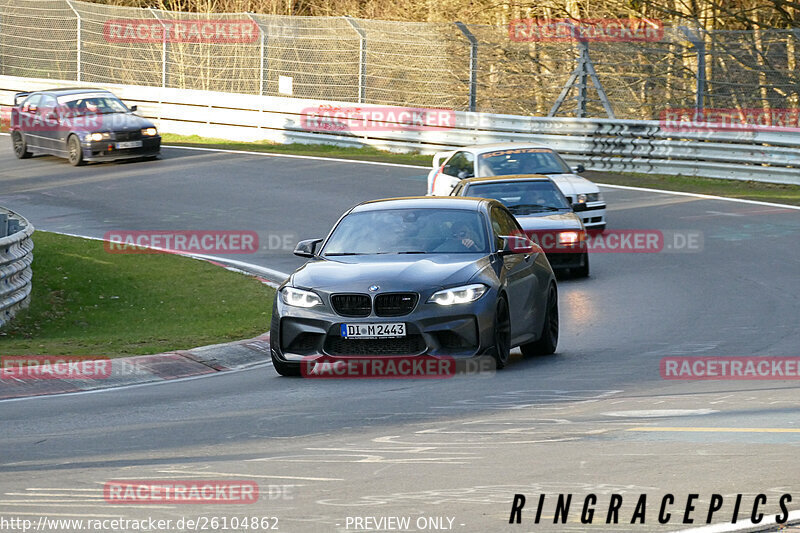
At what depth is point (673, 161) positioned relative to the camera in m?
27.6

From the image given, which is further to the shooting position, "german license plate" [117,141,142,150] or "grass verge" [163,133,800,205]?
"german license plate" [117,141,142,150]

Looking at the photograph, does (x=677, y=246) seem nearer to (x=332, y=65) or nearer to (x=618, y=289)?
(x=618, y=289)

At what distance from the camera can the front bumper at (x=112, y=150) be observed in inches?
1164

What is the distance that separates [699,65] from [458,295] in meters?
19.1

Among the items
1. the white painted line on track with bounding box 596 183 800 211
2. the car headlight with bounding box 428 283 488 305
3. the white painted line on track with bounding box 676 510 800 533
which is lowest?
the white painted line on track with bounding box 596 183 800 211

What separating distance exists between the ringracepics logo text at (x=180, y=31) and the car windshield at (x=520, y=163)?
16718 mm

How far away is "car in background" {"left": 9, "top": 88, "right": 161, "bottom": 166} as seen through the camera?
1166 inches

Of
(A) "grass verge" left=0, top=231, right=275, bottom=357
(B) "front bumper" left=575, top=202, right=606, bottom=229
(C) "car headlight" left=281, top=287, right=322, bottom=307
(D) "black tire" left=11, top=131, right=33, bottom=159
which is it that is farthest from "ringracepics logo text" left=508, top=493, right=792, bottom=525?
(D) "black tire" left=11, top=131, right=33, bottom=159

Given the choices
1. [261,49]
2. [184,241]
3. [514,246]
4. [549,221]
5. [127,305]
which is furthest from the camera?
[261,49]

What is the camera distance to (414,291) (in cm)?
1070

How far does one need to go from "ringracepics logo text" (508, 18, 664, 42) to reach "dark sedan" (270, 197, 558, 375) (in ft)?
61.3

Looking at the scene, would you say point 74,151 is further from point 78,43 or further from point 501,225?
point 501,225

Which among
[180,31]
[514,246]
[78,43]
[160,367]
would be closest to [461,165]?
[514,246]

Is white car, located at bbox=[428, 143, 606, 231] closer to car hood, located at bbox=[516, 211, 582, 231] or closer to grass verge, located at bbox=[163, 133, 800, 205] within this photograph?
car hood, located at bbox=[516, 211, 582, 231]
